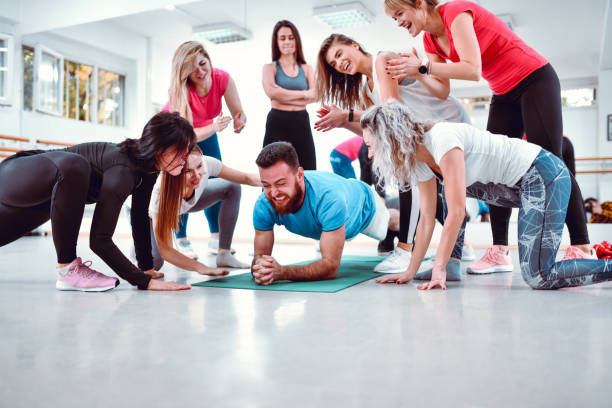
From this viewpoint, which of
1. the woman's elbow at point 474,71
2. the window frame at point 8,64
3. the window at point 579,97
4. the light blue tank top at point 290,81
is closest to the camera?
the woman's elbow at point 474,71

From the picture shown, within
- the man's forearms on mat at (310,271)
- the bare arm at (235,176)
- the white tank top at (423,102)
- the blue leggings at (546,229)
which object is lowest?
the man's forearms on mat at (310,271)

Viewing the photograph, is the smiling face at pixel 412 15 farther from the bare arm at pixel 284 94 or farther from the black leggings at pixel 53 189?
the black leggings at pixel 53 189

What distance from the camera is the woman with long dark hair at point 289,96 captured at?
3162 mm

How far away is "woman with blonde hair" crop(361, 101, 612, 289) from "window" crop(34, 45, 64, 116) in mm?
6265

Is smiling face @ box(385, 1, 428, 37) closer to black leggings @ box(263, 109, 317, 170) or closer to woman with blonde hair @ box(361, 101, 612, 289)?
woman with blonde hair @ box(361, 101, 612, 289)

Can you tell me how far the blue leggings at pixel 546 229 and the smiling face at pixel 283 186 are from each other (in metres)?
0.87

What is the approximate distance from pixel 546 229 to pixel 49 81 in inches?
272

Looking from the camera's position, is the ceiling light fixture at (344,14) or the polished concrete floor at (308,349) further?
the ceiling light fixture at (344,14)

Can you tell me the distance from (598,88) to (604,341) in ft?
30.3

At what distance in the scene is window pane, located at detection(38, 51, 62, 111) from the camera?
6832 millimetres

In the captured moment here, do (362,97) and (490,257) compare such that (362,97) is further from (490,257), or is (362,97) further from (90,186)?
(90,186)

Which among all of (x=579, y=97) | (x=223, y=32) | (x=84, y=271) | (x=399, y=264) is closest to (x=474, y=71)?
(x=399, y=264)

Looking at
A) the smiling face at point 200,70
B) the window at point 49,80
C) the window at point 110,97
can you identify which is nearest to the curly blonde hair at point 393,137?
the smiling face at point 200,70

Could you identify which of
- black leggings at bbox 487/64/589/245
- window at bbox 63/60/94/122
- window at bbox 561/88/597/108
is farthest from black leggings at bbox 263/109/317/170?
window at bbox 561/88/597/108
